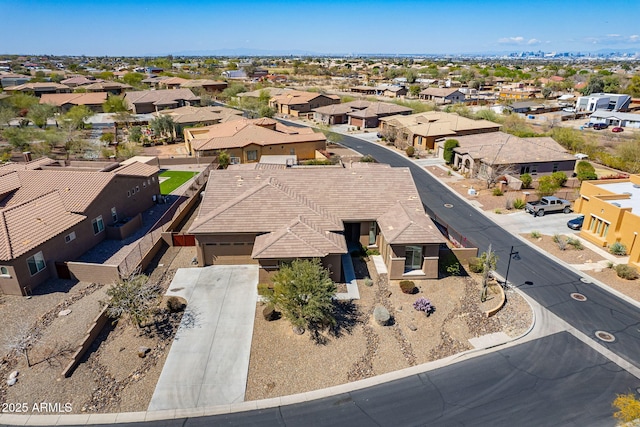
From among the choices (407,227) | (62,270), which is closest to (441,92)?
(407,227)

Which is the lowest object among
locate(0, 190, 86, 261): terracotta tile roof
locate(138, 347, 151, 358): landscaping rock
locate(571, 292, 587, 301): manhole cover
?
locate(571, 292, 587, 301): manhole cover

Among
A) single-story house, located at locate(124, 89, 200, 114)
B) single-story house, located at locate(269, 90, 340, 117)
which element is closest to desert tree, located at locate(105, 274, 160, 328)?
single-story house, located at locate(269, 90, 340, 117)

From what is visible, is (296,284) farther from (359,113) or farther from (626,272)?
(359,113)

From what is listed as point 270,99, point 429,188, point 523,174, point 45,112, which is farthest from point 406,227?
point 270,99

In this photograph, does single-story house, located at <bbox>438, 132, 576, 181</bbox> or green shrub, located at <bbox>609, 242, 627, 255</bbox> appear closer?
green shrub, located at <bbox>609, 242, 627, 255</bbox>

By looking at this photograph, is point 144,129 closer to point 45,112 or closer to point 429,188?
point 45,112

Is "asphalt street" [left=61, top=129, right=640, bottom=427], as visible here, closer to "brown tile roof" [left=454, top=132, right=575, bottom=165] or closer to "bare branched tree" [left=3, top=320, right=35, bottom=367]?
"bare branched tree" [left=3, top=320, right=35, bottom=367]
